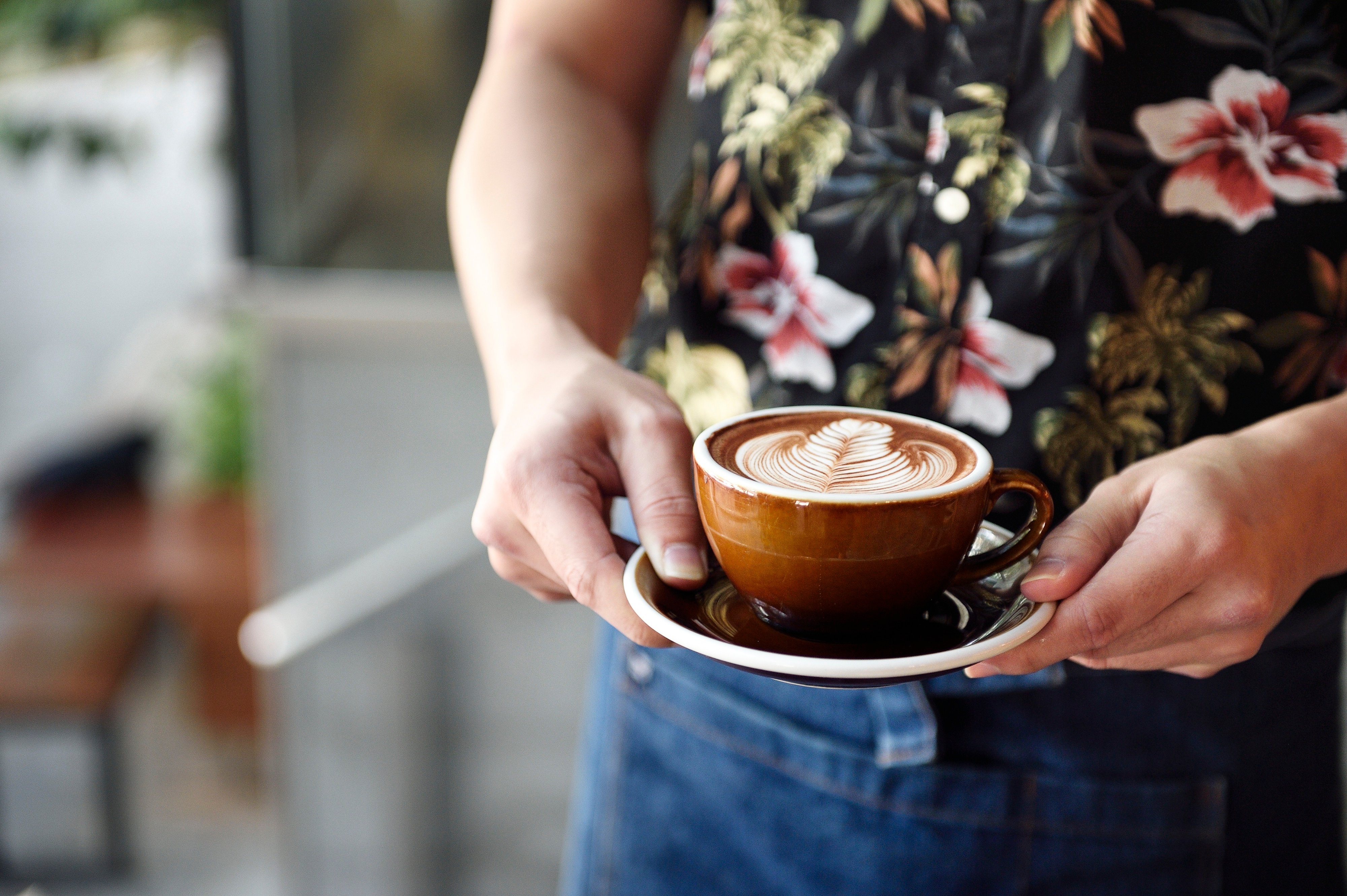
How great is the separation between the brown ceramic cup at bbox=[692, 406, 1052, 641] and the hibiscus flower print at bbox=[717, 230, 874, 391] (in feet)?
0.62

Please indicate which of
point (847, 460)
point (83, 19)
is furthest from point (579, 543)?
point (83, 19)

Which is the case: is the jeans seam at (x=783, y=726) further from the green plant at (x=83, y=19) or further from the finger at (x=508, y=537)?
the green plant at (x=83, y=19)

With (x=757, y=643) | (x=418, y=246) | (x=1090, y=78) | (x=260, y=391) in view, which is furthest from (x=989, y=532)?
(x=260, y=391)

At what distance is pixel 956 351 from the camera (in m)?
0.72

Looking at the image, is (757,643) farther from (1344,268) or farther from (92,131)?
(92,131)

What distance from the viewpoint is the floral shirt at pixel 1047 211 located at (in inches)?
25.5

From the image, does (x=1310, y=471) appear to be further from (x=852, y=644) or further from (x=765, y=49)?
(x=765, y=49)

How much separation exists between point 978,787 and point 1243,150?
456 mm

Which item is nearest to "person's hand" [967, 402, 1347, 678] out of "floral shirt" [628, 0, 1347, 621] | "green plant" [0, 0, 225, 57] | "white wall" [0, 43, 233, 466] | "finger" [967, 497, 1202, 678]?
"finger" [967, 497, 1202, 678]

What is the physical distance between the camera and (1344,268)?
2.19ft

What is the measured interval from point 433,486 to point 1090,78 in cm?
156

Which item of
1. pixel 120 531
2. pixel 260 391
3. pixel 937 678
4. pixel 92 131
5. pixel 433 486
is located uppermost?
pixel 937 678

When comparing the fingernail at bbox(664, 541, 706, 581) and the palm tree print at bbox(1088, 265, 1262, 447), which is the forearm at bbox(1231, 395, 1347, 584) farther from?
the fingernail at bbox(664, 541, 706, 581)

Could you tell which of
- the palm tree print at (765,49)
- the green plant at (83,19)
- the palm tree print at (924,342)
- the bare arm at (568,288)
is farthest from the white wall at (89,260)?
the palm tree print at (924,342)
